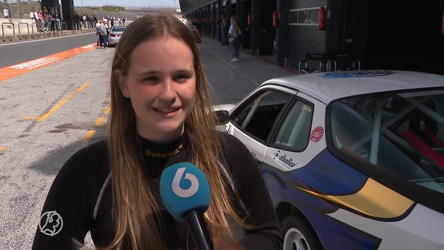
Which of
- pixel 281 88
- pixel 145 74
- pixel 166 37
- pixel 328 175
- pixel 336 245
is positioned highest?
pixel 166 37

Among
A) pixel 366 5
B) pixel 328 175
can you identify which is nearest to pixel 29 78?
pixel 366 5

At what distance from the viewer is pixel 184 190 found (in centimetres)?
116

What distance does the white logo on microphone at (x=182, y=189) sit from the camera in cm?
115

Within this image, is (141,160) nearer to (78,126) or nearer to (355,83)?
(355,83)

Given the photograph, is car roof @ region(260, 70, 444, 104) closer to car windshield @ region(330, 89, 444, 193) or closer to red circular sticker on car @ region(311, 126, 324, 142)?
car windshield @ region(330, 89, 444, 193)

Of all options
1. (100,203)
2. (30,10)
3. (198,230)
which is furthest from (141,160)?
(30,10)

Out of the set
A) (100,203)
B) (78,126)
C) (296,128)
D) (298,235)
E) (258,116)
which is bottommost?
(78,126)

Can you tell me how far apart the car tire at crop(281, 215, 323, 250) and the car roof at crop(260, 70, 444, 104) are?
831 millimetres

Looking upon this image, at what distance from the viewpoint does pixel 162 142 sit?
1476 millimetres

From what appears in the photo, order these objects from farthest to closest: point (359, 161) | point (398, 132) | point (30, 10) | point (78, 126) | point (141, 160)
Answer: point (30, 10), point (78, 126), point (398, 132), point (359, 161), point (141, 160)

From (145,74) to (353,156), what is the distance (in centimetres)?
147

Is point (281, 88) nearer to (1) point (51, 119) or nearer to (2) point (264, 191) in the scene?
(2) point (264, 191)

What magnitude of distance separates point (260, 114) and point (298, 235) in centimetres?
151

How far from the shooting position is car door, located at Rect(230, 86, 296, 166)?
3.27 meters
